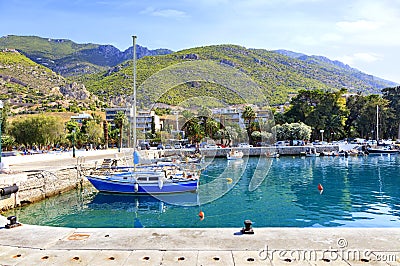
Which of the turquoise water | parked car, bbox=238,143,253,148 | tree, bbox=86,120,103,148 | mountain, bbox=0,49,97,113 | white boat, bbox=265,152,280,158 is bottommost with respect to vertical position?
the turquoise water

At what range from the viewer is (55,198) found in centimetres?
2428

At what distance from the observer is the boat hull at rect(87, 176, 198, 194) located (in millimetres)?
25052

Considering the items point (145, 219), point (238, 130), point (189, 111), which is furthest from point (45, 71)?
point (145, 219)

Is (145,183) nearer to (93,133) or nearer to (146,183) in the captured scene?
(146,183)

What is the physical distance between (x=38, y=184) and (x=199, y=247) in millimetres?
18633

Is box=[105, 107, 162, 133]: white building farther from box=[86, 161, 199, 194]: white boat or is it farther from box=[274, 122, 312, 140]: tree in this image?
box=[86, 161, 199, 194]: white boat

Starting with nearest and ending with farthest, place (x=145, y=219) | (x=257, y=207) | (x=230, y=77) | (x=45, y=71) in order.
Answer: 1. (x=145, y=219)
2. (x=257, y=207)
3. (x=230, y=77)
4. (x=45, y=71)

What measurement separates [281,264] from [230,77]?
1804 cm

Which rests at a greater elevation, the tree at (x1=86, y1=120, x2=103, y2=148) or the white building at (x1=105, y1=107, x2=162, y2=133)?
the white building at (x1=105, y1=107, x2=162, y2=133)

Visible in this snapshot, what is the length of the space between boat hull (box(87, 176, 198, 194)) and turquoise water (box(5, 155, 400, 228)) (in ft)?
1.52

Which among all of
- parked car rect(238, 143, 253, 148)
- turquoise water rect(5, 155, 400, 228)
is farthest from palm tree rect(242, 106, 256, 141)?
turquoise water rect(5, 155, 400, 228)

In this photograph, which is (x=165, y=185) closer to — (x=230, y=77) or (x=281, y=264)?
(x=230, y=77)

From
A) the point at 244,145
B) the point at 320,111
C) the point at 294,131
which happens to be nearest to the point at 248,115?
the point at 244,145

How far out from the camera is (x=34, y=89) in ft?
451
